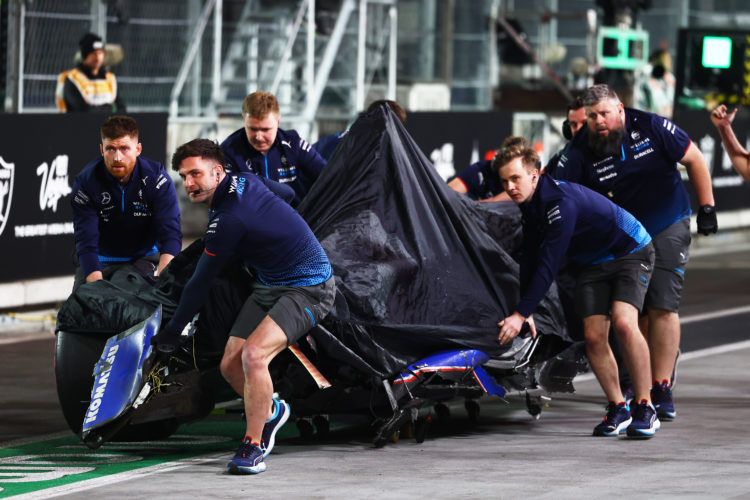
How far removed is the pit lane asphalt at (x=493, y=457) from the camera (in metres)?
7.48

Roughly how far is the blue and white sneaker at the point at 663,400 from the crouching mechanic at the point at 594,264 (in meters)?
0.52

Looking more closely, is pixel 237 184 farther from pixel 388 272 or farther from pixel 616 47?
pixel 616 47

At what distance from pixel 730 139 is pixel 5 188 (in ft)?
20.2

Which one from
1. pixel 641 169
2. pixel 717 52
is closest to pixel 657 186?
pixel 641 169

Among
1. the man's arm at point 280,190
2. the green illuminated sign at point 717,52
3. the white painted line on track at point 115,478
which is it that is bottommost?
the white painted line on track at point 115,478

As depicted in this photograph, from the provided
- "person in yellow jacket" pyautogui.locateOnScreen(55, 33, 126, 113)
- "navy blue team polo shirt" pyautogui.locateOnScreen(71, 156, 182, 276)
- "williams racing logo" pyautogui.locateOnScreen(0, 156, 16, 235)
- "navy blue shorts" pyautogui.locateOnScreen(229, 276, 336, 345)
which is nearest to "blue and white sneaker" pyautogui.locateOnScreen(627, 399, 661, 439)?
"navy blue shorts" pyautogui.locateOnScreen(229, 276, 336, 345)

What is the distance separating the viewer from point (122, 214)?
946cm

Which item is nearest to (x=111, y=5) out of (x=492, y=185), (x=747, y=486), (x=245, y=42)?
(x=245, y=42)

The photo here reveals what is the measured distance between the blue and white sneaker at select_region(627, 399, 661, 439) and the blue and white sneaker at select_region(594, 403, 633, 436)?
0.34 ft

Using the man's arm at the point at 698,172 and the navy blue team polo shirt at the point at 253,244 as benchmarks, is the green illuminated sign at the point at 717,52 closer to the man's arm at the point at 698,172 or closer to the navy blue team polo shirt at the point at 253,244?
the man's arm at the point at 698,172

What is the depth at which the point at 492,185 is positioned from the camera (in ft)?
35.3

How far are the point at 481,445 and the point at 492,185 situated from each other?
2476mm

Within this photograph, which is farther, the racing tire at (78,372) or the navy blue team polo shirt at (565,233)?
the navy blue team polo shirt at (565,233)

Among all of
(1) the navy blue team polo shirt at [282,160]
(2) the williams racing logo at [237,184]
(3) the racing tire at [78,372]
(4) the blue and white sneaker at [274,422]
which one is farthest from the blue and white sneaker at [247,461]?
(1) the navy blue team polo shirt at [282,160]
